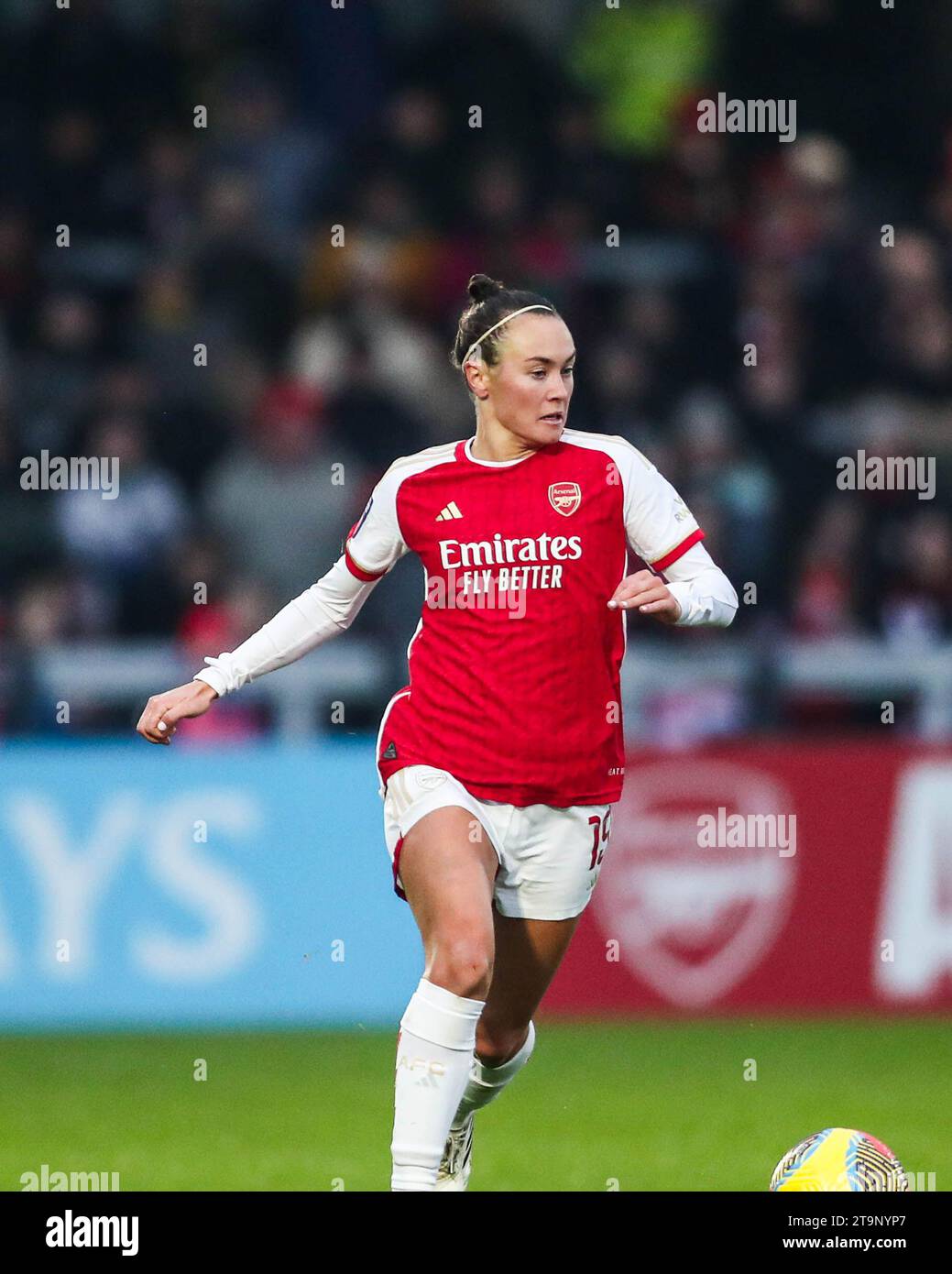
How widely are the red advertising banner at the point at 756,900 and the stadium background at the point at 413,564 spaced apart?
19 millimetres

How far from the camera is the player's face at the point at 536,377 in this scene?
5469 mm

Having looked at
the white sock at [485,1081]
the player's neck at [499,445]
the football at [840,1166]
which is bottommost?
the football at [840,1166]

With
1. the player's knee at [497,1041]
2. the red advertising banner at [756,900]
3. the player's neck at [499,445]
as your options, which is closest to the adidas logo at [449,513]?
the player's neck at [499,445]

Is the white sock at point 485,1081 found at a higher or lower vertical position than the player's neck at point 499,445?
lower

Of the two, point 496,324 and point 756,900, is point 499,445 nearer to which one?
point 496,324

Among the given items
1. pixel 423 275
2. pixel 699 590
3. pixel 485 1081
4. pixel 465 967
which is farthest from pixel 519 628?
pixel 423 275

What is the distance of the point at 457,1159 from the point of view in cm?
585

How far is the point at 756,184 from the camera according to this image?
1295 cm

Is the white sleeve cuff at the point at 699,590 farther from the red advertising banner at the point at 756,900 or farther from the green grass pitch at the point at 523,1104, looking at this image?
the red advertising banner at the point at 756,900

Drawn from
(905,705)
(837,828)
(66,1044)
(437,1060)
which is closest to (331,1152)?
(437,1060)

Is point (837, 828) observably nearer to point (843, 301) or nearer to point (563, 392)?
point (843, 301)

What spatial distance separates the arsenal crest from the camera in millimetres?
5508

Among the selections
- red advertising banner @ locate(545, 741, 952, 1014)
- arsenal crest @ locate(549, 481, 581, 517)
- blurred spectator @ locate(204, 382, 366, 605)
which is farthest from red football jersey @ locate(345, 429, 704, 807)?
blurred spectator @ locate(204, 382, 366, 605)

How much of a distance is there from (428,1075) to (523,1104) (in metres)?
2.78
